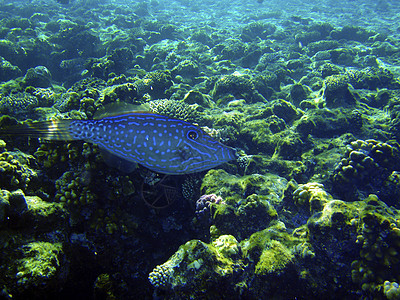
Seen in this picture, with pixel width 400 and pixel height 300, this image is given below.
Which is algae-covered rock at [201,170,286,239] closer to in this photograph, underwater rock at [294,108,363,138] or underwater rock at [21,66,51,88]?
underwater rock at [294,108,363,138]

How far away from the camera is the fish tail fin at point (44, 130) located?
2260 mm

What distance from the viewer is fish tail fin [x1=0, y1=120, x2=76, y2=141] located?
226 centimetres

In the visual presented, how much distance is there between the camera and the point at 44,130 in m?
2.40

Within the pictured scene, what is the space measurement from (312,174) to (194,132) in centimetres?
475

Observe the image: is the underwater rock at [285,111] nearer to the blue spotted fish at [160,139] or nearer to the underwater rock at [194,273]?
the blue spotted fish at [160,139]

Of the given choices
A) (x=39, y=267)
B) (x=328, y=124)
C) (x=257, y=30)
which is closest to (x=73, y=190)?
(x=39, y=267)

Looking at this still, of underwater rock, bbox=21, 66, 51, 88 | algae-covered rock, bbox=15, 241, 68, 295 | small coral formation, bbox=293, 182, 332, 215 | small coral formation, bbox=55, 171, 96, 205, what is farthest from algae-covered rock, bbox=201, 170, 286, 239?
underwater rock, bbox=21, 66, 51, 88

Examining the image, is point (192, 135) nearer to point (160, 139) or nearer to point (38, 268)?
point (160, 139)

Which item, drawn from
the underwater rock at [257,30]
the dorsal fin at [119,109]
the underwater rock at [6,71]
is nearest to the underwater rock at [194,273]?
the dorsal fin at [119,109]

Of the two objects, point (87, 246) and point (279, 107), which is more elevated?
point (279, 107)

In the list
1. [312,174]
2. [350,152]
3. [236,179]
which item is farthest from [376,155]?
[236,179]

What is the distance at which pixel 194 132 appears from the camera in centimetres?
259

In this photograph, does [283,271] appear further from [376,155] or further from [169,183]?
[376,155]

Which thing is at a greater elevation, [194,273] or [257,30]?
[257,30]
